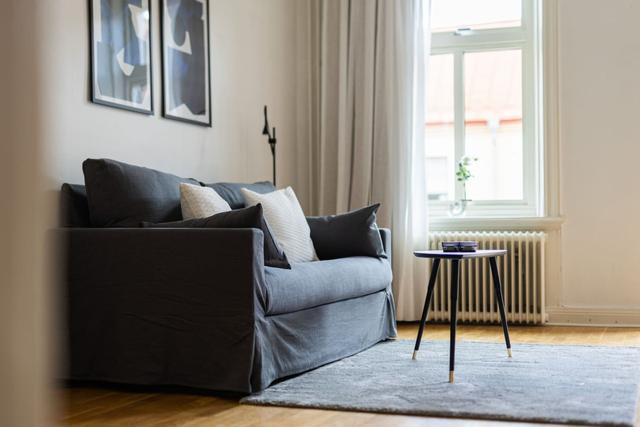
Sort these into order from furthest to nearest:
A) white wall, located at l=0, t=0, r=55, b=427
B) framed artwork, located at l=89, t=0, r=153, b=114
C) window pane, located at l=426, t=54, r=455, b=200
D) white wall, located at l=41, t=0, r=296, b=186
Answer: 1. window pane, located at l=426, t=54, r=455, b=200
2. framed artwork, located at l=89, t=0, r=153, b=114
3. white wall, located at l=41, t=0, r=296, b=186
4. white wall, located at l=0, t=0, r=55, b=427

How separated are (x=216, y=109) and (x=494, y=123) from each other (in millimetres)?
1881

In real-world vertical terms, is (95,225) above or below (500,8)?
below

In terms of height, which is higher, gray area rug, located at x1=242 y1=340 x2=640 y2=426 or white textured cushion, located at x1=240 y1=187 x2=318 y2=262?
white textured cushion, located at x1=240 y1=187 x2=318 y2=262

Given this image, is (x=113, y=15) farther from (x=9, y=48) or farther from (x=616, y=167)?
(x=9, y=48)

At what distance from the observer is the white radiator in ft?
15.7

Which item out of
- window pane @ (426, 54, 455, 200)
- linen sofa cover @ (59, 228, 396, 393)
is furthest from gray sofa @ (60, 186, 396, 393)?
window pane @ (426, 54, 455, 200)

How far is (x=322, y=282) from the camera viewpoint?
323 centimetres

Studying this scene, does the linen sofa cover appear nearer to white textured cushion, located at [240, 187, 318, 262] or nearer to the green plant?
white textured cushion, located at [240, 187, 318, 262]

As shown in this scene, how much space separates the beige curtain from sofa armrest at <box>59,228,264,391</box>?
2385 millimetres

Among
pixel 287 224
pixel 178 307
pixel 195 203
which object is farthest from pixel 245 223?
pixel 287 224

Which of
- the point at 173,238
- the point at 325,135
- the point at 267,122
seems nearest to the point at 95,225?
the point at 173,238

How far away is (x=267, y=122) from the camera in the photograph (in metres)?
4.87

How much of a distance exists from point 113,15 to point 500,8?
8.92 ft

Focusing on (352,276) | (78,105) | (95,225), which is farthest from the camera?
(352,276)
